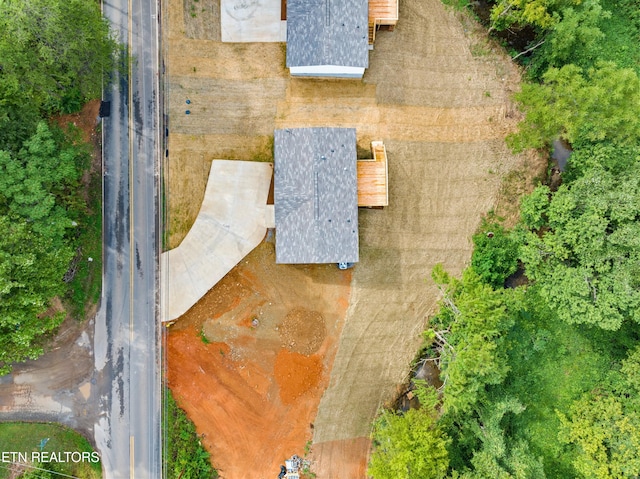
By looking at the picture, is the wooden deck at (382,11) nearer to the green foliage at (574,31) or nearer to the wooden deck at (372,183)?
the wooden deck at (372,183)

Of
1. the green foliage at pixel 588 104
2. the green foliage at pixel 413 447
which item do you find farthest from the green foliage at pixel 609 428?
the green foliage at pixel 588 104

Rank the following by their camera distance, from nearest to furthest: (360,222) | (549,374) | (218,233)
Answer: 1. (218,233)
2. (360,222)
3. (549,374)

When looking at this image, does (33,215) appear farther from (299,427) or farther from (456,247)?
(456,247)

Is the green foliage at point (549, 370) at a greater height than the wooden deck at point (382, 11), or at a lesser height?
lesser

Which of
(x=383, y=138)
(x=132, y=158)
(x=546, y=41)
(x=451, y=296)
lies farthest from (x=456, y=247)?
(x=132, y=158)

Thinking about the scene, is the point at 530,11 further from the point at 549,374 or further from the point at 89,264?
the point at 89,264

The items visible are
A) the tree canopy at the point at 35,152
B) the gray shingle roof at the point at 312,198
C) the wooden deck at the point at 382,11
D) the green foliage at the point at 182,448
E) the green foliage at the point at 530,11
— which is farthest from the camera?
the green foliage at the point at 182,448

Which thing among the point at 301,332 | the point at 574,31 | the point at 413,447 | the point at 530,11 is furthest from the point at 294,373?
the point at 574,31
